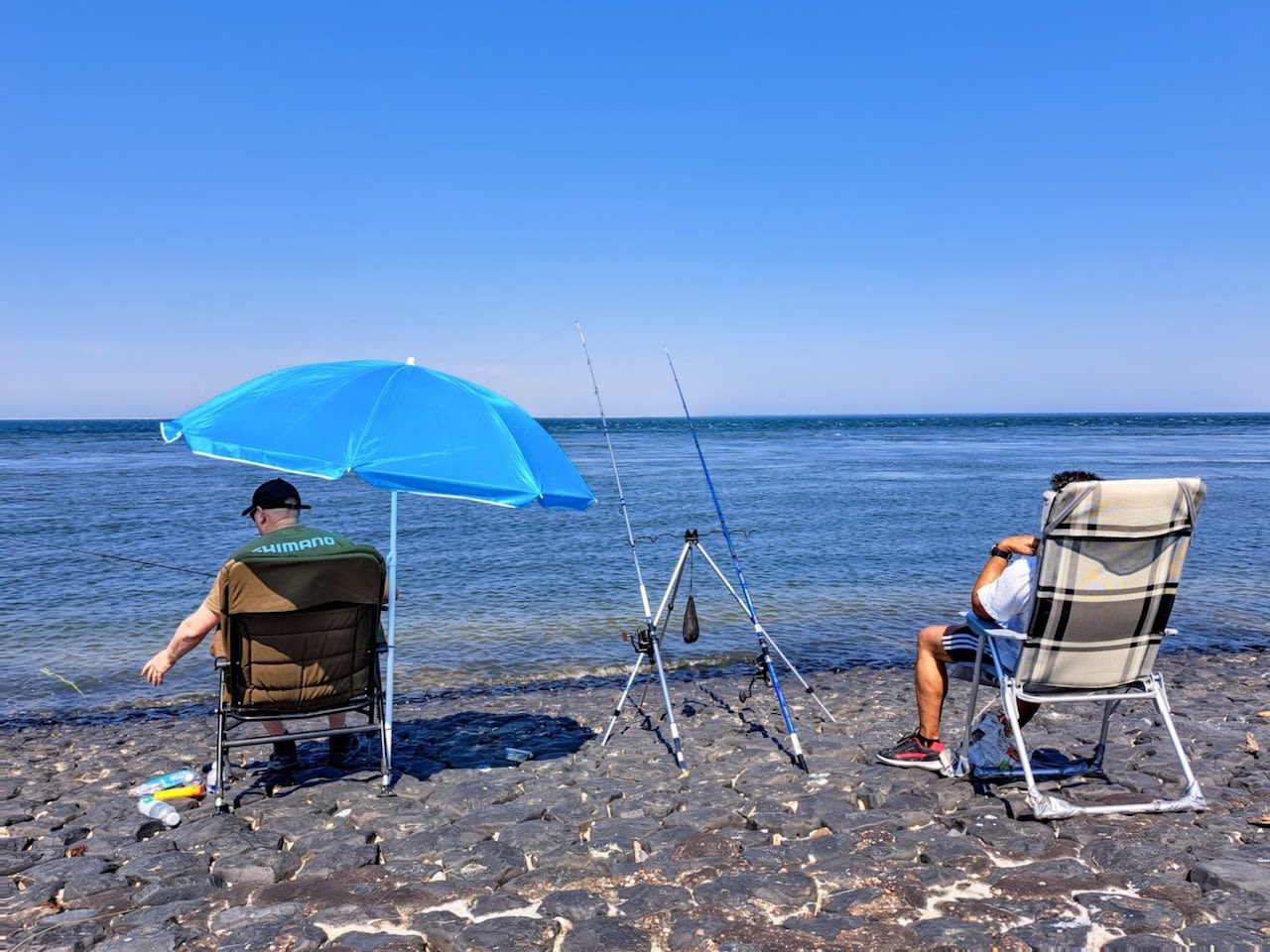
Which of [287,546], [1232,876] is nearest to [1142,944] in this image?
[1232,876]

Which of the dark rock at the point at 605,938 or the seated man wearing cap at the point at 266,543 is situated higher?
the seated man wearing cap at the point at 266,543

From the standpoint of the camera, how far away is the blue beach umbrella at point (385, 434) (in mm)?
4500

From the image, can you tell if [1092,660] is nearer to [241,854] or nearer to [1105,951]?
[1105,951]

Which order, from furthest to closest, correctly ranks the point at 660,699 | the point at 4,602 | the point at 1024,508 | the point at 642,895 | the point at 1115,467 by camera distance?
the point at 1115,467, the point at 1024,508, the point at 4,602, the point at 660,699, the point at 642,895

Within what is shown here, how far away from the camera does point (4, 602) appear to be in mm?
12992

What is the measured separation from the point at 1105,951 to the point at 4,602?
551 inches

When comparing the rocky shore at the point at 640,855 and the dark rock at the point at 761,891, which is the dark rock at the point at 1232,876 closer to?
the rocky shore at the point at 640,855

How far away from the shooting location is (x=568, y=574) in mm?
15383

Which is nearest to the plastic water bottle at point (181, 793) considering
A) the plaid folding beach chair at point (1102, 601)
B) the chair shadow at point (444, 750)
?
the chair shadow at point (444, 750)

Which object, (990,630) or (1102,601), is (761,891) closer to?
(990,630)

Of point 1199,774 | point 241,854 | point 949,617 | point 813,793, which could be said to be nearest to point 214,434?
point 241,854

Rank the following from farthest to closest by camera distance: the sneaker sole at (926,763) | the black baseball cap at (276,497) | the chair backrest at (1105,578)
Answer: the sneaker sole at (926,763) < the black baseball cap at (276,497) < the chair backrest at (1105,578)

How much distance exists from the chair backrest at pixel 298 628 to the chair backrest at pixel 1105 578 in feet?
11.2

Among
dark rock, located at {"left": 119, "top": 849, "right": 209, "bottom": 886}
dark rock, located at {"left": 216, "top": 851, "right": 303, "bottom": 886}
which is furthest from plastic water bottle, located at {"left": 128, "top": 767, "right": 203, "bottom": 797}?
dark rock, located at {"left": 216, "top": 851, "right": 303, "bottom": 886}
